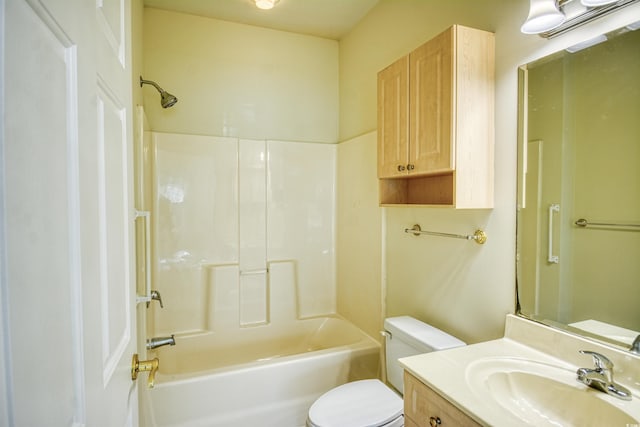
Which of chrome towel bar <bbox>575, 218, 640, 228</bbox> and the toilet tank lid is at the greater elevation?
chrome towel bar <bbox>575, 218, 640, 228</bbox>

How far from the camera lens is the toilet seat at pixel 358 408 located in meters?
1.55

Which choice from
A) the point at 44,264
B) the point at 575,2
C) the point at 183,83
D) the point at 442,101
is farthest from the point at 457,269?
the point at 183,83

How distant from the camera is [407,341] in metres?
1.76

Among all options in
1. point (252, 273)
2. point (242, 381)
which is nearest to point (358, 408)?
point (242, 381)

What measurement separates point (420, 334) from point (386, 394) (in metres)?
0.38

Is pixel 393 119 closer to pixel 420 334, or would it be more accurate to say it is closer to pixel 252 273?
pixel 420 334

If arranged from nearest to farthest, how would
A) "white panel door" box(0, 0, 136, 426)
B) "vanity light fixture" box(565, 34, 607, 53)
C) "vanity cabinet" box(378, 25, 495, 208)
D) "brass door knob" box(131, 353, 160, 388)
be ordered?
"white panel door" box(0, 0, 136, 426), "brass door knob" box(131, 353, 160, 388), "vanity light fixture" box(565, 34, 607, 53), "vanity cabinet" box(378, 25, 495, 208)

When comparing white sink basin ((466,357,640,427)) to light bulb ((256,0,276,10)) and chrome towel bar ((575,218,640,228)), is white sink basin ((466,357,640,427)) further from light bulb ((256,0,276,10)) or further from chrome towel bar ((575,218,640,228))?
light bulb ((256,0,276,10))

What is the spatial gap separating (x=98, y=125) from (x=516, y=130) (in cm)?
153

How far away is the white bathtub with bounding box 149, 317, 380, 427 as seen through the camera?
1.90m

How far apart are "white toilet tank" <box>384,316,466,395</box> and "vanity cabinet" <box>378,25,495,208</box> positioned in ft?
2.27

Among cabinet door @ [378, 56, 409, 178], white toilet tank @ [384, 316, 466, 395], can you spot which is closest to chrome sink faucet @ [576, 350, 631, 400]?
white toilet tank @ [384, 316, 466, 395]

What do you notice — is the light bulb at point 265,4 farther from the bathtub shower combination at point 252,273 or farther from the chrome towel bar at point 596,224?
the chrome towel bar at point 596,224

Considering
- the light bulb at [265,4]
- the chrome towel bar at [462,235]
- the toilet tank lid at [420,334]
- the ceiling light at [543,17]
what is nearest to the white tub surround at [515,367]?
the toilet tank lid at [420,334]
